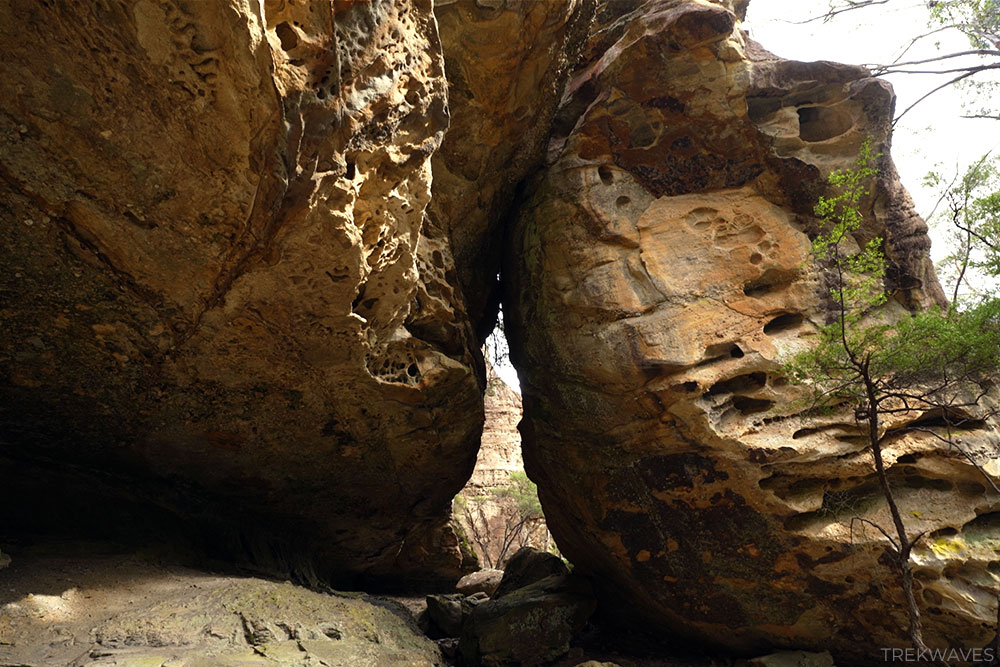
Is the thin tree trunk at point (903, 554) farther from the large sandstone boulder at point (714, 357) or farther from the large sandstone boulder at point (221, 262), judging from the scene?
the large sandstone boulder at point (221, 262)

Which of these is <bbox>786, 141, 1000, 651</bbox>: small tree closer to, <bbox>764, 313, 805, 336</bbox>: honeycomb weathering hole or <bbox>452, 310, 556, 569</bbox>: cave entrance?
<bbox>764, 313, 805, 336</bbox>: honeycomb weathering hole

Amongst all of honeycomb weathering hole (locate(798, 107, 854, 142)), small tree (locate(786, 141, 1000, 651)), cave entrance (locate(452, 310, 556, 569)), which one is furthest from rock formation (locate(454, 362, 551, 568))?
small tree (locate(786, 141, 1000, 651))

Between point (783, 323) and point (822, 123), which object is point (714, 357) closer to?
point (783, 323)

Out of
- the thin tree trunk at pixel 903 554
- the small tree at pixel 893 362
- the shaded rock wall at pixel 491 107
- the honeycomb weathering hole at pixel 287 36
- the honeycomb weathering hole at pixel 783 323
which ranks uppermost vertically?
the shaded rock wall at pixel 491 107

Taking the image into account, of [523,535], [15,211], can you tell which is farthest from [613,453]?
[523,535]

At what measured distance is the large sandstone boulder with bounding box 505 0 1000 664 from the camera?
6.06 meters

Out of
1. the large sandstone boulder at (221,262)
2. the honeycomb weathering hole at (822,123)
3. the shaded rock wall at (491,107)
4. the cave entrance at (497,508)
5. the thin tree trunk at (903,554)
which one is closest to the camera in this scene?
the large sandstone boulder at (221,262)

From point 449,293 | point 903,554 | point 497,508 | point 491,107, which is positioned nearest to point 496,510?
point 497,508

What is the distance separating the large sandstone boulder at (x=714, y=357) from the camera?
19.9 feet

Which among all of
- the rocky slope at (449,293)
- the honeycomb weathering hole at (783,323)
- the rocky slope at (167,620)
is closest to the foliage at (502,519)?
the rocky slope at (449,293)

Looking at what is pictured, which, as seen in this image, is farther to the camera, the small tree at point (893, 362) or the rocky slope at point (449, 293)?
the small tree at point (893, 362)

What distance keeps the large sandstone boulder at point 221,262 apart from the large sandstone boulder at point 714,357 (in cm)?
157

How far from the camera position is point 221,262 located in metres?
4.34

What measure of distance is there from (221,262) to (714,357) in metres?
5.05
